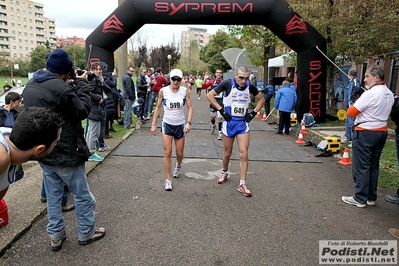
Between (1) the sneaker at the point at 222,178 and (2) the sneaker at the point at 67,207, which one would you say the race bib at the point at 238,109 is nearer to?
(1) the sneaker at the point at 222,178

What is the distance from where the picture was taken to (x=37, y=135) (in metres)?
1.79

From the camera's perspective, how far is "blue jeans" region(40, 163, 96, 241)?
120 inches

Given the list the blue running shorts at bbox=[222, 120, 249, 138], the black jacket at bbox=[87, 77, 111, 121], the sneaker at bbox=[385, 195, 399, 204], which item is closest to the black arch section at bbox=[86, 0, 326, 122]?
the black jacket at bbox=[87, 77, 111, 121]

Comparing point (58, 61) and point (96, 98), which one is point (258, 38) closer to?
point (96, 98)

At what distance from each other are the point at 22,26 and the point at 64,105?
125927 mm

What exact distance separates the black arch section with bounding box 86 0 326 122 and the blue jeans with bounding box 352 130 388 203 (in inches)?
259

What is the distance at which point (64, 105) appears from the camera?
292cm

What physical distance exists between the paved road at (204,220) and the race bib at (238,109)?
4.17ft

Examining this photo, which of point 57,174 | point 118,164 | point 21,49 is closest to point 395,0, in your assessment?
point 118,164

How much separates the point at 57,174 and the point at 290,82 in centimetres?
908

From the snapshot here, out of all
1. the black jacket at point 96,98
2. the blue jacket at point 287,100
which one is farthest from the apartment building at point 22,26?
the black jacket at point 96,98

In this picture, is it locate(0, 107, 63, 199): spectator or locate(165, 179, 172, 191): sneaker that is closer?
locate(0, 107, 63, 199): spectator

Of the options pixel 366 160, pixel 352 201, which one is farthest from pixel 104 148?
pixel 366 160

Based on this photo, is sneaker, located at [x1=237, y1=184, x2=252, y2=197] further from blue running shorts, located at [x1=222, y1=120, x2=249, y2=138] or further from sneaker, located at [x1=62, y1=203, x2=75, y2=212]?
sneaker, located at [x1=62, y1=203, x2=75, y2=212]
